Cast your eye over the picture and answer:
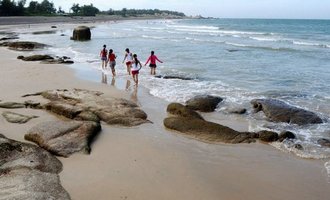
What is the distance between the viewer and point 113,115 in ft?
34.3

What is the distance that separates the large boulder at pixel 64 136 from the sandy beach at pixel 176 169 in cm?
21

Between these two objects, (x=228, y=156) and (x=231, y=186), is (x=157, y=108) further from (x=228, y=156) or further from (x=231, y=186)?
(x=231, y=186)

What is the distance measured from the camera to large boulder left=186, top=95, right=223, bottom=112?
1218cm

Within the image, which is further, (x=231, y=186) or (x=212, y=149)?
(x=212, y=149)

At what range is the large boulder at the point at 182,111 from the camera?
11.0 meters

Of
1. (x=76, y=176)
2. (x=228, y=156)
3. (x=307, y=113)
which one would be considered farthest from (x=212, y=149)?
(x=307, y=113)

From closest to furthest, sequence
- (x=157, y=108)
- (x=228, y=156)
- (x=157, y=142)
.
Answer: (x=228, y=156) → (x=157, y=142) → (x=157, y=108)

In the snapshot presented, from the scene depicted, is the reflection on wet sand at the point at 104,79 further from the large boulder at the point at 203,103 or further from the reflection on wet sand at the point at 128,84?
the large boulder at the point at 203,103

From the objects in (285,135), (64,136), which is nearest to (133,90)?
(64,136)

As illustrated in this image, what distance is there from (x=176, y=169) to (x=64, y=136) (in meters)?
2.59

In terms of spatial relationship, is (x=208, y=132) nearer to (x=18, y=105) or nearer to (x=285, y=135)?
(x=285, y=135)

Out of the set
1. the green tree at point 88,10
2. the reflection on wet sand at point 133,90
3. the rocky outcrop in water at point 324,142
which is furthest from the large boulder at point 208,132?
the green tree at point 88,10

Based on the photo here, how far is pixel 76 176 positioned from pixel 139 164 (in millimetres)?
1327

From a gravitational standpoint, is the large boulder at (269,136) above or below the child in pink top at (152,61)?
below
